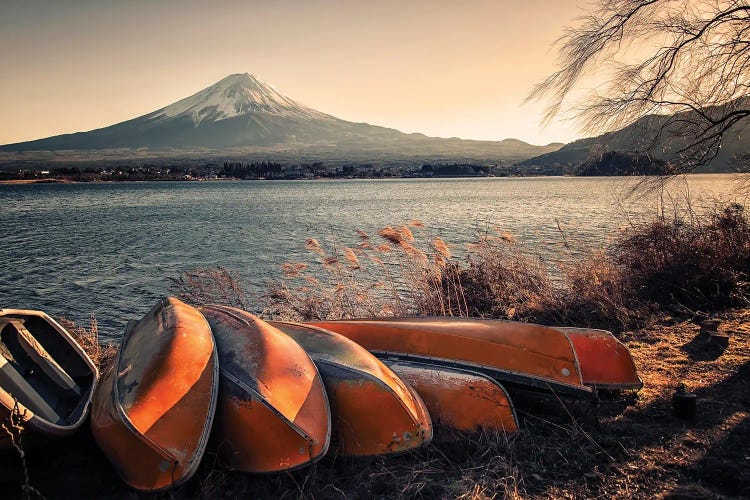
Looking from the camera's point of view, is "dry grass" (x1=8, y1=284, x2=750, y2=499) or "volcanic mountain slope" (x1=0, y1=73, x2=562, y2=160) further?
"volcanic mountain slope" (x1=0, y1=73, x2=562, y2=160)

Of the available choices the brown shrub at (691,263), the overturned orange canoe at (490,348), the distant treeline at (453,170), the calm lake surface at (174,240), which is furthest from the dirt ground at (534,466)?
the distant treeline at (453,170)

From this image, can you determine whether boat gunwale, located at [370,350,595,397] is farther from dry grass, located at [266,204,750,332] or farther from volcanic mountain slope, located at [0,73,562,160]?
volcanic mountain slope, located at [0,73,562,160]

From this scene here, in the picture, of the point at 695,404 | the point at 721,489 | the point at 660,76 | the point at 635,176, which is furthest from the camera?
the point at 635,176

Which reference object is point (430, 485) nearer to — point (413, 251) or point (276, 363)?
point (276, 363)

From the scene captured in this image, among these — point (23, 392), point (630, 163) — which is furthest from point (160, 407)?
point (630, 163)

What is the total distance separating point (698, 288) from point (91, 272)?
50.9ft

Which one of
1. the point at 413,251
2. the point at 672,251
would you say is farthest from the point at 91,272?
the point at 672,251

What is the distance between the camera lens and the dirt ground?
3186 millimetres

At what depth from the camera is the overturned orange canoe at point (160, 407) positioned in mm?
3062

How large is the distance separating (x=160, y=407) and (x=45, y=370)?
7.11 feet

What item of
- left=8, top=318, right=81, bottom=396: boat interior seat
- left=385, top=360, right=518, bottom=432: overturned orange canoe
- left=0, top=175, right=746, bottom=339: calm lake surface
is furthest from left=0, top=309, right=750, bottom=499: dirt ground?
left=0, top=175, right=746, bottom=339: calm lake surface

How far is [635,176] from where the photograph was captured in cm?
849

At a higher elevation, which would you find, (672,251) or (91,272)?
(672,251)

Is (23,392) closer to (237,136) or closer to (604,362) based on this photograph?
(604,362)
